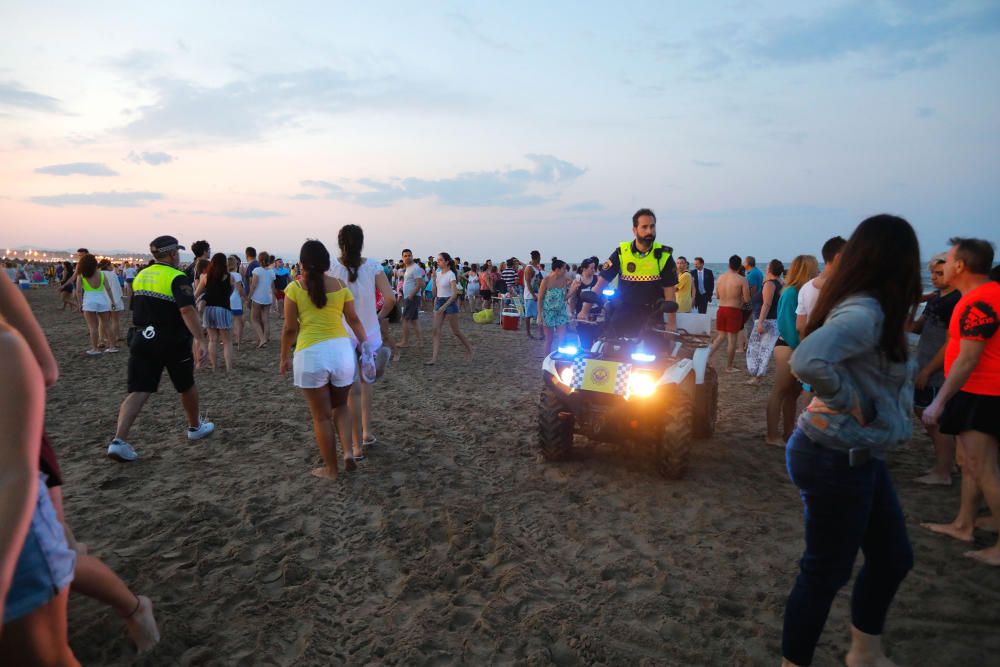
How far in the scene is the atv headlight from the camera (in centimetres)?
429

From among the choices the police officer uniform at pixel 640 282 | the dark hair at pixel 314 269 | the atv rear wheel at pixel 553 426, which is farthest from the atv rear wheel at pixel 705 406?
the dark hair at pixel 314 269

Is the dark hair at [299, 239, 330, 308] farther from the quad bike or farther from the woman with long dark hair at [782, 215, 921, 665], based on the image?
the woman with long dark hair at [782, 215, 921, 665]

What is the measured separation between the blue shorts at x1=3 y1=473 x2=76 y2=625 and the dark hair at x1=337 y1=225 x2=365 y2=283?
136 inches

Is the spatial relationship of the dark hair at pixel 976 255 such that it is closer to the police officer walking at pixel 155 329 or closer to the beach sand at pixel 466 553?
the beach sand at pixel 466 553

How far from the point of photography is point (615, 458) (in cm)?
512

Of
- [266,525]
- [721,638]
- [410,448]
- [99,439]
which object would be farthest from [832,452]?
[99,439]

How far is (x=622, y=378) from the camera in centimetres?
433

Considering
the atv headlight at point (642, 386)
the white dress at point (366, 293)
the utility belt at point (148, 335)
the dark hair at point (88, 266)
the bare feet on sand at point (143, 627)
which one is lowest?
the bare feet on sand at point (143, 627)

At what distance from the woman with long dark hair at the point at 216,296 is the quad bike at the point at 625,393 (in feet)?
18.1

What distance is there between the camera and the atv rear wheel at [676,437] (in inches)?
170

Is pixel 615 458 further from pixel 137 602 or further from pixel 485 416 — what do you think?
pixel 137 602

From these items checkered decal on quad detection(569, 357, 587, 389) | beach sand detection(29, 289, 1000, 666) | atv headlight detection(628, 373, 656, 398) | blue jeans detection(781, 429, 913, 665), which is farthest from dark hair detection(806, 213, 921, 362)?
checkered decal on quad detection(569, 357, 587, 389)

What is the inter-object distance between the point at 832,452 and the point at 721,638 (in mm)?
1267

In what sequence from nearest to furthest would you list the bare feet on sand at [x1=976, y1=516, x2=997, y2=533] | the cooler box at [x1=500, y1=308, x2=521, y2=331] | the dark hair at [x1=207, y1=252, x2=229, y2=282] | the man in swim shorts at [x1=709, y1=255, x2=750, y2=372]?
the bare feet on sand at [x1=976, y1=516, x2=997, y2=533]
the dark hair at [x1=207, y1=252, x2=229, y2=282]
the man in swim shorts at [x1=709, y1=255, x2=750, y2=372]
the cooler box at [x1=500, y1=308, x2=521, y2=331]
